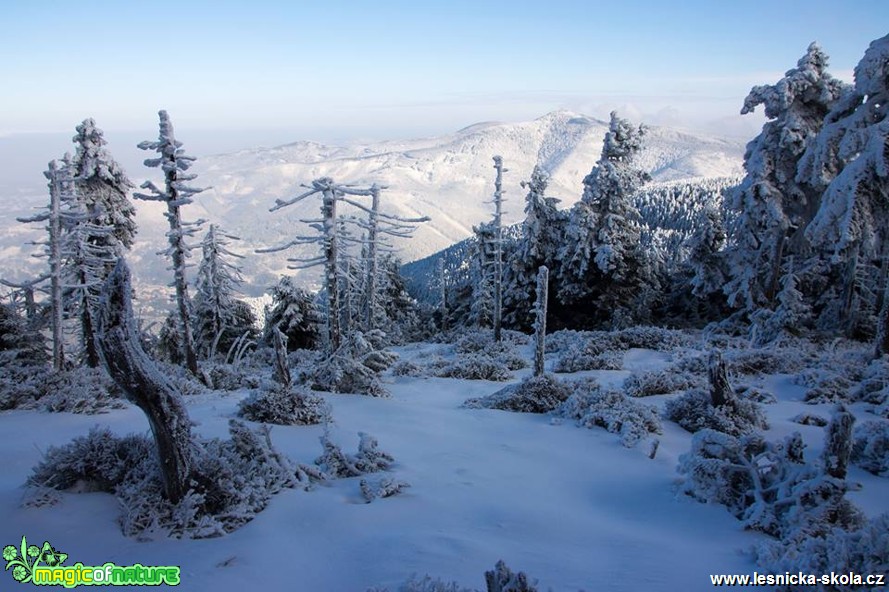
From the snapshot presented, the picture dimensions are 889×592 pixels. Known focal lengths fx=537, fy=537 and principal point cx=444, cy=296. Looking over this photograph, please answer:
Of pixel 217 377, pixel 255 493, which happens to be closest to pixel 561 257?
pixel 217 377

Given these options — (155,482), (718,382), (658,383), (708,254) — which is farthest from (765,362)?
(155,482)

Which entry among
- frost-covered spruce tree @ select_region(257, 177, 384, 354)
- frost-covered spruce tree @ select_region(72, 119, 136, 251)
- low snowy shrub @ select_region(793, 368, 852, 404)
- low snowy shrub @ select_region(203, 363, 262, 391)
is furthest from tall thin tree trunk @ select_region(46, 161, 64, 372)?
low snowy shrub @ select_region(793, 368, 852, 404)

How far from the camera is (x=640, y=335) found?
68.4 feet

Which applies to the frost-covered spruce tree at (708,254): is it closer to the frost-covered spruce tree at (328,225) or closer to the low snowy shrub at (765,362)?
the low snowy shrub at (765,362)

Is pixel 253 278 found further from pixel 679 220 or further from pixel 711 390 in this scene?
pixel 711 390

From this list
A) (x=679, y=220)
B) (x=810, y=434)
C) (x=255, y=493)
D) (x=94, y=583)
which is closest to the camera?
(x=94, y=583)

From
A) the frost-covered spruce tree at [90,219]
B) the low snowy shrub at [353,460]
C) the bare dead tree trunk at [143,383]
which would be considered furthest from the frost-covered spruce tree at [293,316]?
the bare dead tree trunk at [143,383]

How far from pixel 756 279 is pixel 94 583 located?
24.8 meters

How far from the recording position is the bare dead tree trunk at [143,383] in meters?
4.53

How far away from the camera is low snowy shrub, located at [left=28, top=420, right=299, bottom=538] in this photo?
16.0 feet

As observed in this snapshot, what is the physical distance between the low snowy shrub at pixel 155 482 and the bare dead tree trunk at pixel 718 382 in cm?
759

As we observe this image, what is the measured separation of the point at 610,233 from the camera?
28.8 m

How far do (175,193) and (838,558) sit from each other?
16438mm

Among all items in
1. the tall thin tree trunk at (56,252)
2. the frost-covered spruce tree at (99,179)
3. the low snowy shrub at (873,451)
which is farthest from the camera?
the frost-covered spruce tree at (99,179)
